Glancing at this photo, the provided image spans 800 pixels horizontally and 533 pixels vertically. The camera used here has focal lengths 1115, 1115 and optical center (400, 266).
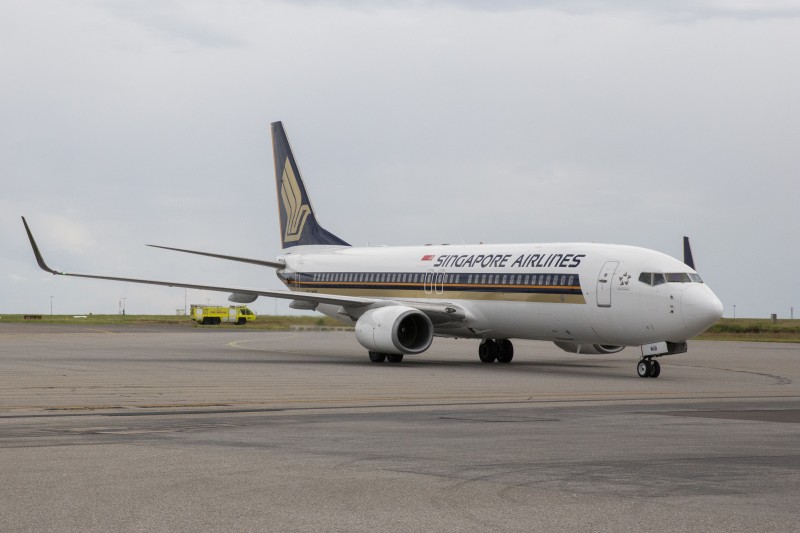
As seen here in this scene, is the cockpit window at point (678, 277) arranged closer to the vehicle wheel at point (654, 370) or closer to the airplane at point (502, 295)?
the airplane at point (502, 295)

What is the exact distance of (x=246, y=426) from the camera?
53.7ft

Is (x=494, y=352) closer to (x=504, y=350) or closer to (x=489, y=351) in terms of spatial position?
(x=489, y=351)

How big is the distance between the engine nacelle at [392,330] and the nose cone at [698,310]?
8.66 meters

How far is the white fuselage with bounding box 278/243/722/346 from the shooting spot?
30344mm

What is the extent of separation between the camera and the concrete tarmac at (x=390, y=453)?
914 cm

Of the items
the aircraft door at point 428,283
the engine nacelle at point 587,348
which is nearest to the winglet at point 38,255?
the aircraft door at point 428,283

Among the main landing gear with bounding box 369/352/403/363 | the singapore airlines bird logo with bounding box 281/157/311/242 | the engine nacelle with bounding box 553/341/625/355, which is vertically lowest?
the main landing gear with bounding box 369/352/403/363

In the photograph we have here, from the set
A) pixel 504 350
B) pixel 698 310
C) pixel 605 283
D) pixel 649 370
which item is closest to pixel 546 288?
pixel 605 283

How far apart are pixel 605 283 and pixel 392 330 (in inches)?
277

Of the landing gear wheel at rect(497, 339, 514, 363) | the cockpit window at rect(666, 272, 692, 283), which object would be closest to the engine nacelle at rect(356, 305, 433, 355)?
the landing gear wheel at rect(497, 339, 514, 363)

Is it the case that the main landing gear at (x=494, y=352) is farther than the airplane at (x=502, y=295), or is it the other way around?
A: the main landing gear at (x=494, y=352)

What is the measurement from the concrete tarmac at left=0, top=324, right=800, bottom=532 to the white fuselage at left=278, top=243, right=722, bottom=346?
2.28 metres

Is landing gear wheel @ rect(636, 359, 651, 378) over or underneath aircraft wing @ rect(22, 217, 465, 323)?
underneath

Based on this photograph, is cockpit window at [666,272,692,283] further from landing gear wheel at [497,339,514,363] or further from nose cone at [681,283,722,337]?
landing gear wheel at [497,339,514,363]
